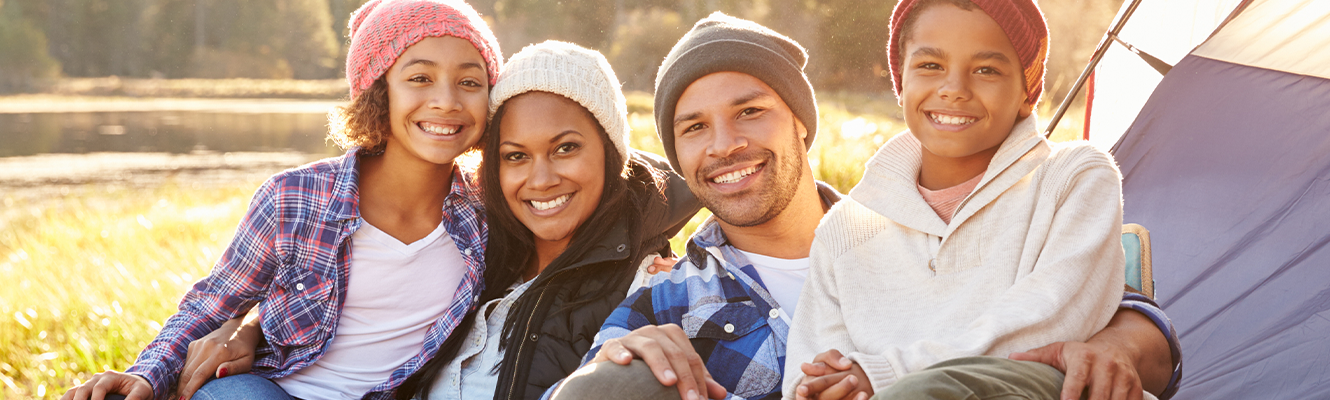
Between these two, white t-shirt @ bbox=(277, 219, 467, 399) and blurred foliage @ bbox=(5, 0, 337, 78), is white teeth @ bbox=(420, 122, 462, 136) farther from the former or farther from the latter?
blurred foliage @ bbox=(5, 0, 337, 78)

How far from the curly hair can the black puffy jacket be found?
77 cm

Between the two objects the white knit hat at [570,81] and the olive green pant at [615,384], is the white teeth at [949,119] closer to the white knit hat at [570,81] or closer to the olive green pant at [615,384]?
the olive green pant at [615,384]

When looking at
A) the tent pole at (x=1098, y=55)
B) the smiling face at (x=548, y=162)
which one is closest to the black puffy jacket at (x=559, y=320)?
the smiling face at (x=548, y=162)

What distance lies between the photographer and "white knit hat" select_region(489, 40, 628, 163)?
2.75 m

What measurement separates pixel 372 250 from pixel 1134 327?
7.14 feet

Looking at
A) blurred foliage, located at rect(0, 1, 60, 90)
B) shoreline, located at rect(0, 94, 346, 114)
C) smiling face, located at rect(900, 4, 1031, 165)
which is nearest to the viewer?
smiling face, located at rect(900, 4, 1031, 165)

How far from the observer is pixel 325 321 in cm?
277

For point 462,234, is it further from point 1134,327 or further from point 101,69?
point 101,69

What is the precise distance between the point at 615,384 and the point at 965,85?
106cm

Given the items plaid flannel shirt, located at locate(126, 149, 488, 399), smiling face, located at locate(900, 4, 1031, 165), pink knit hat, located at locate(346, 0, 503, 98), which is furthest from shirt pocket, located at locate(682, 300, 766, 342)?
pink knit hat, located at locate(346, 0, 503, 98)

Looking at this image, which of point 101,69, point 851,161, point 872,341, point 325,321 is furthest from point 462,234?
point 101,69

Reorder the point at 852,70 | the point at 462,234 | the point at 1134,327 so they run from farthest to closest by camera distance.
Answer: the point at 852,70
the point at 462,234
the point at 1134,327

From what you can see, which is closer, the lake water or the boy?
the boy

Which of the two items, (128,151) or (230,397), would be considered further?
(128,151)
